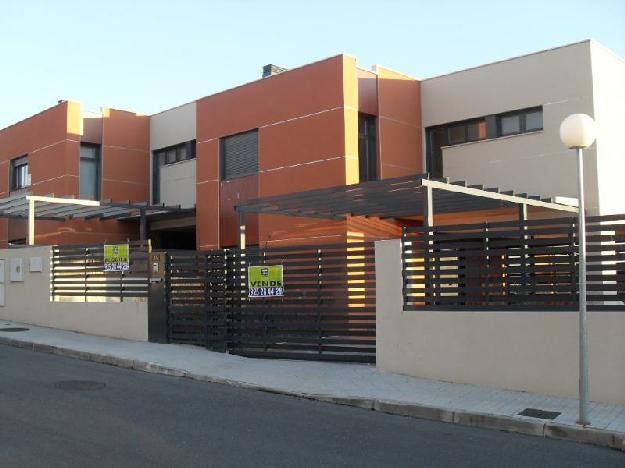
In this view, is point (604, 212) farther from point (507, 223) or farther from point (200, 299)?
point (200, 299)

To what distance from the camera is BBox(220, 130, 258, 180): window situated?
18719 millimetres

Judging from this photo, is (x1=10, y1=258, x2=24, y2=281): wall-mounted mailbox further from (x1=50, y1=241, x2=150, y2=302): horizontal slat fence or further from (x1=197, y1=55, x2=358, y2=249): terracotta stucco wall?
(x1=197, y1=55, x2=358, y2=249): terracotta stucco wall

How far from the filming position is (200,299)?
12.6m

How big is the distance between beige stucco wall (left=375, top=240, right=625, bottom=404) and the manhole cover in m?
4.21

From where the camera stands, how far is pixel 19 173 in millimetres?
26031

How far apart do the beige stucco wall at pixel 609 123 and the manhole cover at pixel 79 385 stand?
11860 mm

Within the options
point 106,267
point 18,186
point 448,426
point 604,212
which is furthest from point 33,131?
point 448,426

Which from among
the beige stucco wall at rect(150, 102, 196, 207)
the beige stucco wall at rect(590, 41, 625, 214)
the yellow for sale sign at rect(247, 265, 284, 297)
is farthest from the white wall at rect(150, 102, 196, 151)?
the beige stucco wall at rect(590, 41, 625, 214)

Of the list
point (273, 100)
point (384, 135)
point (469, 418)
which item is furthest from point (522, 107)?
point (469, 418)

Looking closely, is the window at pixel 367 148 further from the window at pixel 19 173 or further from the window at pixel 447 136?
the window at pixel 19 173

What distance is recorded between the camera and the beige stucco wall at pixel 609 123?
15312mm

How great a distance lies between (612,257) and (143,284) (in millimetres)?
9459

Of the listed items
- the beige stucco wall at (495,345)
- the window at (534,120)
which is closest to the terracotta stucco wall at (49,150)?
the window at (534,120)

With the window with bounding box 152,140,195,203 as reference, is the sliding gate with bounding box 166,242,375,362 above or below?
below
